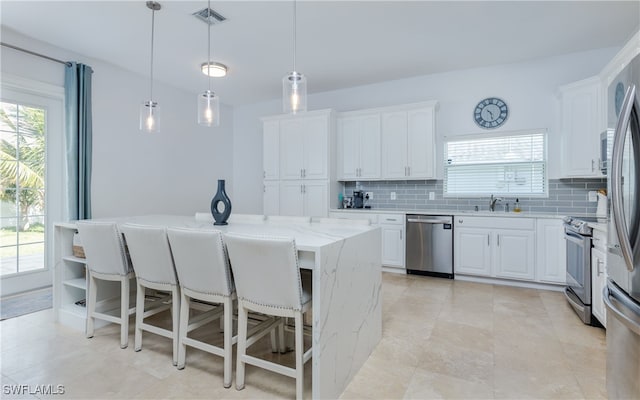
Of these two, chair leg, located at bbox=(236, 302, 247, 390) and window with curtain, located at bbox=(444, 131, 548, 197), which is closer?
chair leg, located at bbox=(236, 302, 247, 390)

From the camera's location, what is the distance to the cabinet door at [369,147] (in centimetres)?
490

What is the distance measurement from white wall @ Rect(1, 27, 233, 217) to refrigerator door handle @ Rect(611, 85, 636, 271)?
4889 mm

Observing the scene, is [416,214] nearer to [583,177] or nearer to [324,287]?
[583,177]

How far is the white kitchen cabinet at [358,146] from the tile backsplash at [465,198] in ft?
1.02

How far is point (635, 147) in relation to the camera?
125cm

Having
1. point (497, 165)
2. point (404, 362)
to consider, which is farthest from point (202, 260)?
point (497, 165)

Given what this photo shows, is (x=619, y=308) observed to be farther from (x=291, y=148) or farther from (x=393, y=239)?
(x=291, y=148)

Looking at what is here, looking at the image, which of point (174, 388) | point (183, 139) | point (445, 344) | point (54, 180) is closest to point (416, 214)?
point (445, 344)

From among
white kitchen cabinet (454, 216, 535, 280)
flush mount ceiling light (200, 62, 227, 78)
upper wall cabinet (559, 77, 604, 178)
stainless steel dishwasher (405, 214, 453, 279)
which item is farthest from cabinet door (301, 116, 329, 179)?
upper wall cabinet (559, 77, 604, 178)

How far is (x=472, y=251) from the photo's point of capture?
4.13 metres

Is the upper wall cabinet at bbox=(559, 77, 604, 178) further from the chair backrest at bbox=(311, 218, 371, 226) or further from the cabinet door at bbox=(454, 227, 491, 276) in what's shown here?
the chair backrest at bbox=(311, 218, 371, 226)

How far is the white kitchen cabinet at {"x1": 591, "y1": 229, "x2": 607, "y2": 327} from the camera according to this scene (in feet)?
8.46

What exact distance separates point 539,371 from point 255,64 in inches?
169

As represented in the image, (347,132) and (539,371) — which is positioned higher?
(347,132)
